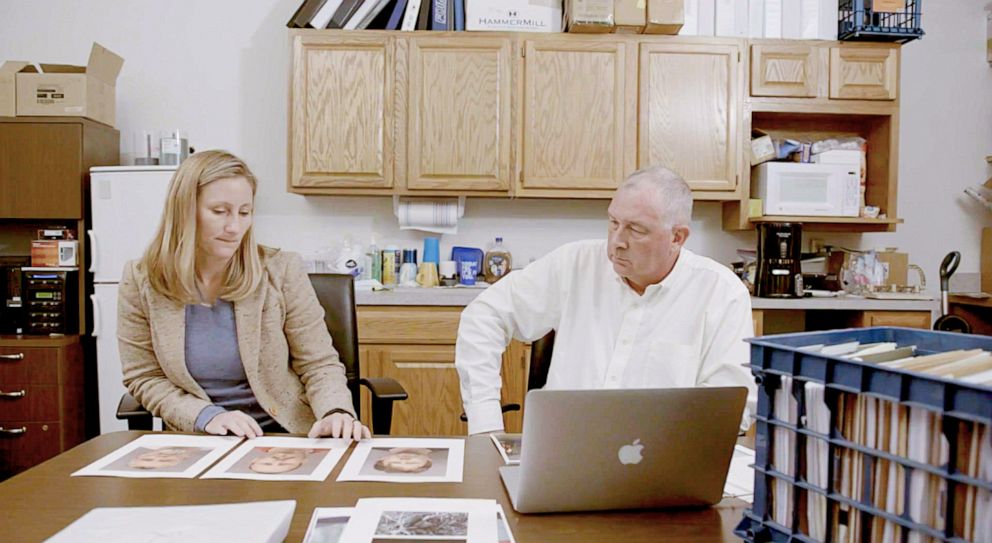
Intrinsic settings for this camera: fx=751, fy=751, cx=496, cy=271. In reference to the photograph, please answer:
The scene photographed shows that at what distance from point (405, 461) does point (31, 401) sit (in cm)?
258

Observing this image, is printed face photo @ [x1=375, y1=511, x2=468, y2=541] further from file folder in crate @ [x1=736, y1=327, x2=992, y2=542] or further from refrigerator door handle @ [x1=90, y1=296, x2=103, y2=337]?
refrigerator door handle @ [x1=90, y1=296, x2=103, y2=337]

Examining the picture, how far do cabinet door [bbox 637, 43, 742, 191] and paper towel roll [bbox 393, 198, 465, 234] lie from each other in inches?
35.1

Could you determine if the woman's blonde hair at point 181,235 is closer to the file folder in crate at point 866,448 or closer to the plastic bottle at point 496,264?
the file folder in crate at point 866,448

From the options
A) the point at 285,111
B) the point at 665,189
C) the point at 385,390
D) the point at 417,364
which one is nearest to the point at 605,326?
the point at 665,189

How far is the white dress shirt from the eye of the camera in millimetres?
1671

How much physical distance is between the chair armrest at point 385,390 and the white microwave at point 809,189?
7.10 feet

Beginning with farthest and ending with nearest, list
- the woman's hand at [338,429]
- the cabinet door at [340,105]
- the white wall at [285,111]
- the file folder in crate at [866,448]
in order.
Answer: the white wall at [285,111]
the cabinet door at [340,105]
the woman's hand at [338,429]
the file folder in crate at [866,448]

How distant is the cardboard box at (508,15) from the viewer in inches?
132

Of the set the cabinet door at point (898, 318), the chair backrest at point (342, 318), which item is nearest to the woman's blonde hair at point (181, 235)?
the chair backrest at point (342, 318)

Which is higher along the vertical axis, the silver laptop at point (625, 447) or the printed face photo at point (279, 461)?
the silver laptop at point (625, 447)

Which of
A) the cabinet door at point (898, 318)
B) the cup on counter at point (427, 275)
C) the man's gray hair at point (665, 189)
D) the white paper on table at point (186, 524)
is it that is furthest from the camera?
the cup on counter at point (427, 275)

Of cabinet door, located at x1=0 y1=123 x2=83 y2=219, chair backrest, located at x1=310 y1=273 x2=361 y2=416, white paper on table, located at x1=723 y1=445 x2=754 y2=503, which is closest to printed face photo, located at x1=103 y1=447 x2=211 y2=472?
chair backrest, located at x1=310 y1=273 x2=361 y2=416

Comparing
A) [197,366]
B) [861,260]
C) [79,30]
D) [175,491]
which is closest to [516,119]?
[861,260]

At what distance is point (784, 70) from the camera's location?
3363mm
